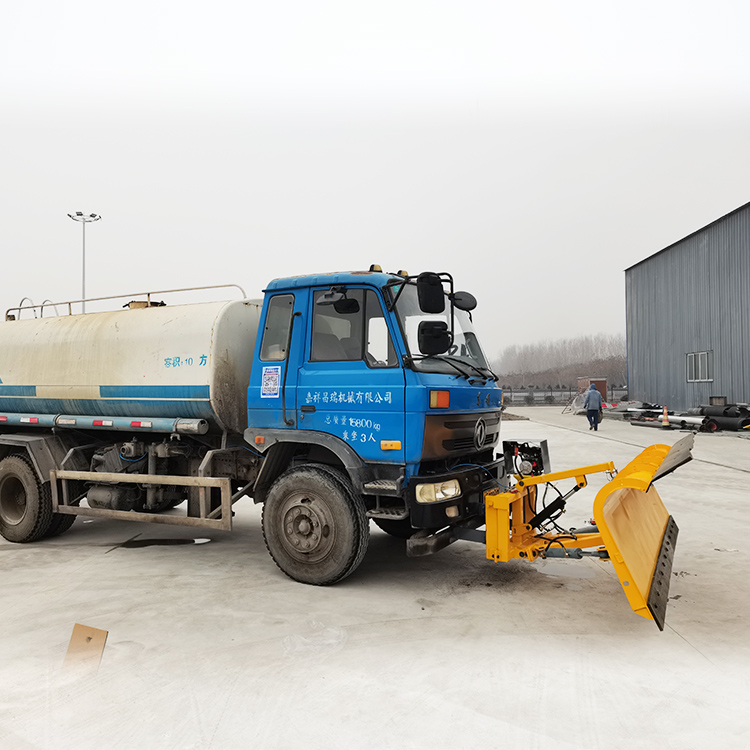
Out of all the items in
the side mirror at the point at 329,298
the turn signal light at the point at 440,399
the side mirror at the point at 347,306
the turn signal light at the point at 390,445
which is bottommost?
the turn signal light at the point at 390,445

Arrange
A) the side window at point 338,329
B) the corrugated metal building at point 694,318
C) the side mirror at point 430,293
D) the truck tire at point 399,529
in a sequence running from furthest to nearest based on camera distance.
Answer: the corrugated metal building at point 694,318 → the truck tire at point 399,529 → the side window at point 338,329 → the side mirror at point 430,293

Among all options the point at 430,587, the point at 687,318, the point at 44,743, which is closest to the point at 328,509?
the point at 430,587

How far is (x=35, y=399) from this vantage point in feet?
24.1

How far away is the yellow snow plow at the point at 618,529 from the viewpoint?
411 centimetres

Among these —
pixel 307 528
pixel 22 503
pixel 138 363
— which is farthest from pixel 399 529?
pixel 22 503

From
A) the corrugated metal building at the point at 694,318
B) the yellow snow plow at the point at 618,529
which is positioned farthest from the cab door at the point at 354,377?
the corrugated metal building at the point at 694,318

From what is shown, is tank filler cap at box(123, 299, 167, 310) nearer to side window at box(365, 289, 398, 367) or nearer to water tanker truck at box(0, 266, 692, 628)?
water tanker truck at box(0, 266, 692, 628)

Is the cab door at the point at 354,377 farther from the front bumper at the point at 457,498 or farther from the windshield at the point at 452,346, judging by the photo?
the front bumper at the point at 457,498

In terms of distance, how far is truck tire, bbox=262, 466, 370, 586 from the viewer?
512 cm

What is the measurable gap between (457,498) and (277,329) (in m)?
2.20

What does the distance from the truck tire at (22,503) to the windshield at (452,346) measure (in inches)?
185

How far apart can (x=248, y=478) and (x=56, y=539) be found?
2.81 m

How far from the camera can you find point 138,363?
6.45 metres

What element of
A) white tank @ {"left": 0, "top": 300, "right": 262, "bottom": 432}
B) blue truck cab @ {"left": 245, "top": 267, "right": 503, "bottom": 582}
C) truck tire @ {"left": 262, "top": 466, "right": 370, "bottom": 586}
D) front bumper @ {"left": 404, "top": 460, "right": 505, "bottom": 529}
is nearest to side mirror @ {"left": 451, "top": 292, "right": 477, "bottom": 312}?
blue truck cab @ {"left": 245, "top": 267, "right": 503, "bottom": 582}
